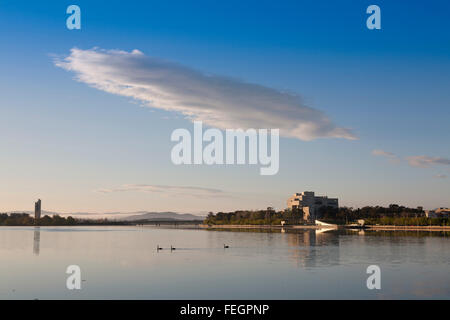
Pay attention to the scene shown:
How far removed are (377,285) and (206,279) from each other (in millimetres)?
16794

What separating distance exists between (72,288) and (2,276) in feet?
41.1

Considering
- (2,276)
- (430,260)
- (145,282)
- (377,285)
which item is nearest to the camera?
(377,285)

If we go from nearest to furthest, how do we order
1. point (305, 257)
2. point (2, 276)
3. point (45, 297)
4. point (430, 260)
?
1. point (45, 297)
2. point (2, 276)
3. point (430, 260)
4. point (305, 257)

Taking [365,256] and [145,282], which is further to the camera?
[365,256]

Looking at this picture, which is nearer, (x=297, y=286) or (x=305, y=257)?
(x=297, y=286)

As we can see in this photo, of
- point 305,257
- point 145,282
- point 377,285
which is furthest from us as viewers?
point 305,257

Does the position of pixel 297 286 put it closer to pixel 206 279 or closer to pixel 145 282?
pixel 206 279

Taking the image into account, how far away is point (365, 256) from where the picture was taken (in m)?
69.6
